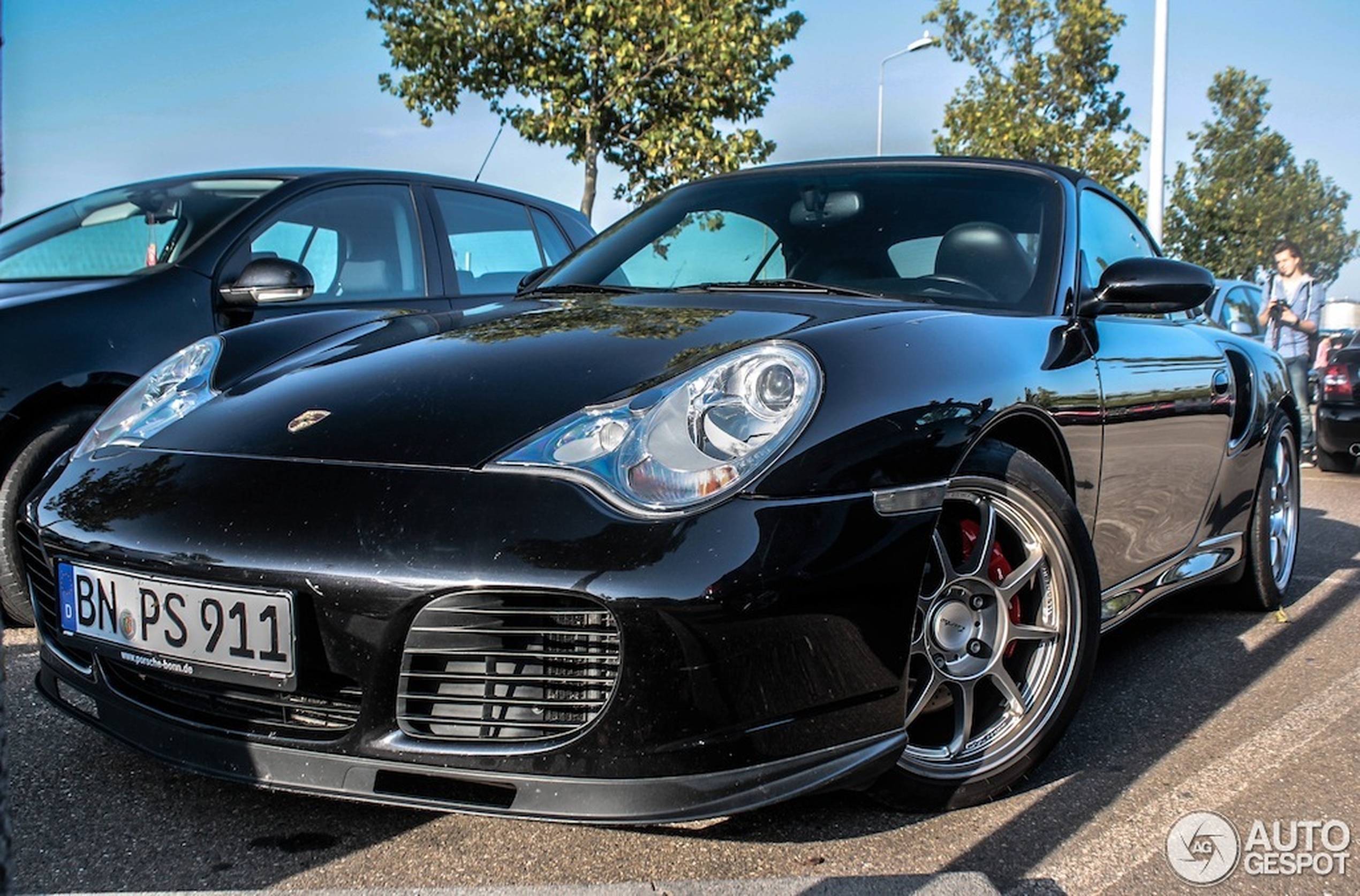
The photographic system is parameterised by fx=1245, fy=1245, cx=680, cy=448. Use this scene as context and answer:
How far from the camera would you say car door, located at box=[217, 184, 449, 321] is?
4203mm

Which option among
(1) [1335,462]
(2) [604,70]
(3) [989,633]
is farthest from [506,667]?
(2) [604,70]

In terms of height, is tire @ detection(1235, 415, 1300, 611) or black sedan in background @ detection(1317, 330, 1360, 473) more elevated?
tire @ detection(1235, 415, 1300, 611)

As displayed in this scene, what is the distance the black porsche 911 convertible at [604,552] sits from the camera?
1857 mm

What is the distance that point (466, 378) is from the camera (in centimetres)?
230

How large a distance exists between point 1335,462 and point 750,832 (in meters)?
8.76

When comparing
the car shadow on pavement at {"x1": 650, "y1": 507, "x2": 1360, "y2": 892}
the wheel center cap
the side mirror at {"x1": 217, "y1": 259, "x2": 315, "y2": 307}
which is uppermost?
the side mirror at {"x1": 217, "y1": 259, "x2": 315, "y2": 307}

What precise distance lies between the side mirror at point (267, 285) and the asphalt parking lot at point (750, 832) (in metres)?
1.44

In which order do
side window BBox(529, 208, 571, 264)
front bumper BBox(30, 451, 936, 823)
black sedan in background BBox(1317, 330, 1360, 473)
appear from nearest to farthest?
front bumper BBox(30, 451, 936, 823), side window BBox(529, 208, 571, 264), black sedan in background BBox(1317, 330, 1360, 473)

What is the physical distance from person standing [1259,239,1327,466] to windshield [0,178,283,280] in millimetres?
7836

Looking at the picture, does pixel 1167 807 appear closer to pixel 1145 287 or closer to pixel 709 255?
pixel 1145 287

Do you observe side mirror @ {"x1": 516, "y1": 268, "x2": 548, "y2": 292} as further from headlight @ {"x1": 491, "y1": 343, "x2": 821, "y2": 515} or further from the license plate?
the license plate

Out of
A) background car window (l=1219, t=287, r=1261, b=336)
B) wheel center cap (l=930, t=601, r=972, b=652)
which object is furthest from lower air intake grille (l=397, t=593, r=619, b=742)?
background car window (l=1219, t=287, r=1261, b=336)

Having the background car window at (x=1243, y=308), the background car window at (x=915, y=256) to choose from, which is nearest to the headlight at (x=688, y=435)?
the background car window at (x=915, y=256)

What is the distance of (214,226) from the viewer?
13.4 feet
